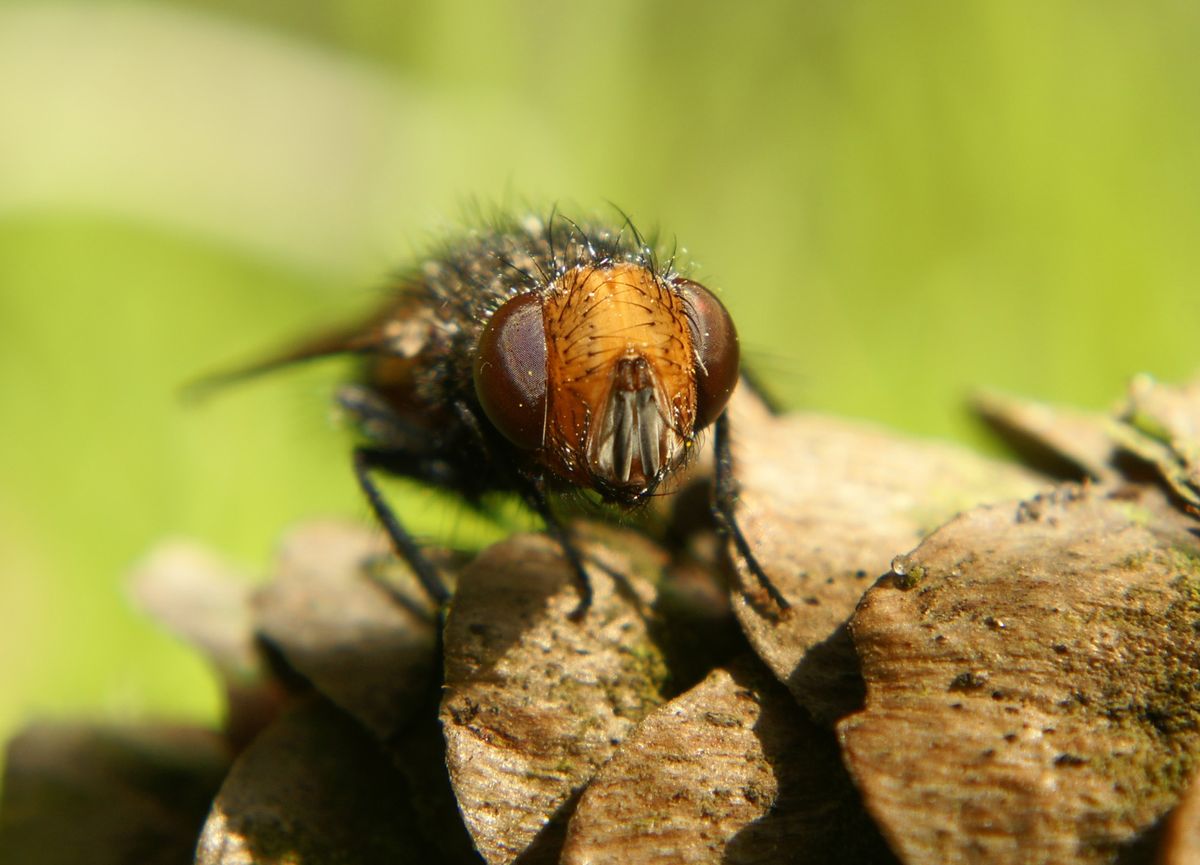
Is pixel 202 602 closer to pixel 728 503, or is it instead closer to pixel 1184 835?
pixel 728 503

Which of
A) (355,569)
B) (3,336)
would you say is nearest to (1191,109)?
(355,569)

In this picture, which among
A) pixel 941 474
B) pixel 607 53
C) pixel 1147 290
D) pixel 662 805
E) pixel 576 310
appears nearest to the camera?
pixel 662 805

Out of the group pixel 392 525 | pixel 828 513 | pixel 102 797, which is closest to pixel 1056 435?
pixel 828 513

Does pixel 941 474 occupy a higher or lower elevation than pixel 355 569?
higher

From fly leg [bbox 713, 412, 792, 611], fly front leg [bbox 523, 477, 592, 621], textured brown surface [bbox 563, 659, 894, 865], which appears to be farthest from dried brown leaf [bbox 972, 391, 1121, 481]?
fly front leg [bbox 523, 477, 592, 621]

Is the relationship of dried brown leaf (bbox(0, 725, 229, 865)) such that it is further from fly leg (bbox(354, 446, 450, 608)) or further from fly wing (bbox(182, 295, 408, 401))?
fly wing (bbox(182, 295, 408, 401))

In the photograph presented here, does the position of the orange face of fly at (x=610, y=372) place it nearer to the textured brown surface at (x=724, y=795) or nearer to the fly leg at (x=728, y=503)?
the fly leg at (x=728, y=503)

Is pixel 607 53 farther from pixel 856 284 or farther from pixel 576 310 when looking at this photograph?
pixel 576 310
